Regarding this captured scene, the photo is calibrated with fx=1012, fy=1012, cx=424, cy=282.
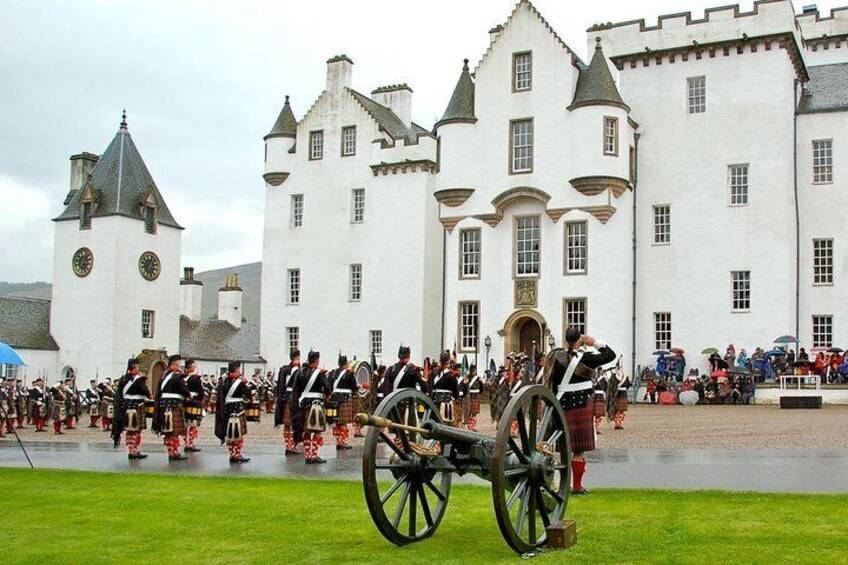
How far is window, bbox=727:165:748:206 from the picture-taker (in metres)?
42.7

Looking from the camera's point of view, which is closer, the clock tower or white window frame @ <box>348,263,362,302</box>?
white window frame @ <box>348,263,362,302</box>

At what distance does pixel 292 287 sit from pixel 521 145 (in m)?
15.5

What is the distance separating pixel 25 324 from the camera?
53188 mm

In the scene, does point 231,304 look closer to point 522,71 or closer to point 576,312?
point 522,71

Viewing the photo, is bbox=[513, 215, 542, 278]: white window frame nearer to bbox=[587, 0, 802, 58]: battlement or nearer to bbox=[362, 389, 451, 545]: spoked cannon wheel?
bbox=[587, 0, 802, 58]: battlement

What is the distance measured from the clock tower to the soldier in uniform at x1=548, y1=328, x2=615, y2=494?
4193cm

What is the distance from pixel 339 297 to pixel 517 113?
1351cm

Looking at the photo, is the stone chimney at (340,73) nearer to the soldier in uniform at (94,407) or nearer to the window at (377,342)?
the window at (377,342)

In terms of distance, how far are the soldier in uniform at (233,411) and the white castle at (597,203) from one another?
2592cm

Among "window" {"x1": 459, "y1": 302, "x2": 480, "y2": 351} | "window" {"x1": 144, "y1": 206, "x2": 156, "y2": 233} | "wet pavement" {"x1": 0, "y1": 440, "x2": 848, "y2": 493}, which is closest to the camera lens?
"wet pavement" {"x1": 0, "y1": 440, "x2": 848, "y2": 493}

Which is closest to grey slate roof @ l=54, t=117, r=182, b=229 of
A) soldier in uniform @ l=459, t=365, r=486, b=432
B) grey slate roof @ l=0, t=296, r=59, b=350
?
grey slate roof @ l=0, t=296, r=59, b=350

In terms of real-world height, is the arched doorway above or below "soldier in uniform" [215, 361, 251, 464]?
above

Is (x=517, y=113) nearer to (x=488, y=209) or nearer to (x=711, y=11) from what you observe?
(x=488, y=209)

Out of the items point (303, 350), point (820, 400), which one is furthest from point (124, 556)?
point (303, 350)
